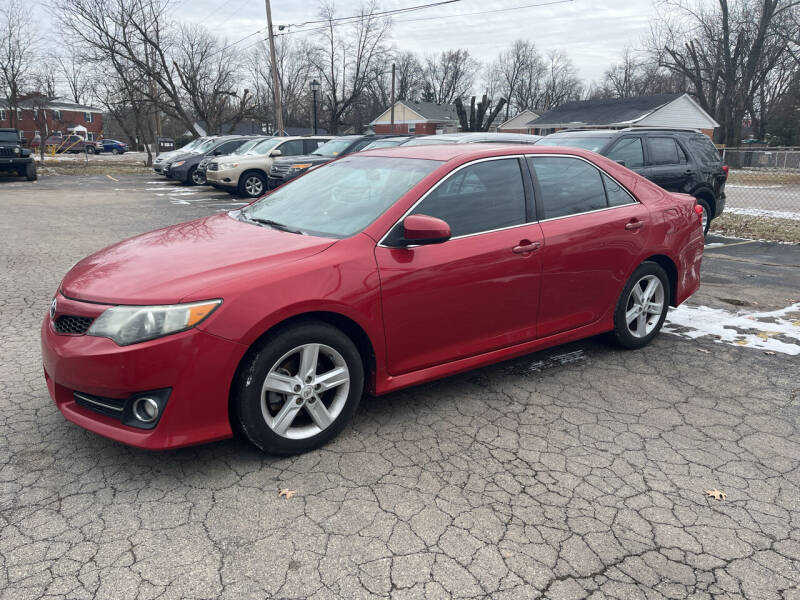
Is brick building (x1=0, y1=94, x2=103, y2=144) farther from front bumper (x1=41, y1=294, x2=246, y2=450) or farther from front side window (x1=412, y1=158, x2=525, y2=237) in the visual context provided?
front bumper (x1=41, y1=294, x2=246, y2=450)

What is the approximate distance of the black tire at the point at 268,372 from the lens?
2893 millimetres

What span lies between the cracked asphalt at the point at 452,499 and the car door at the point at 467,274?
1.52 feet

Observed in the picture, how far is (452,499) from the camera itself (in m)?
2.81

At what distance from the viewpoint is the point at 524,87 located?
9575 centimetres

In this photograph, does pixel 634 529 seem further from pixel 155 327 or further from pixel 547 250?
pixel 155 327

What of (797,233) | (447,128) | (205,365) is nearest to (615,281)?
(205,365)

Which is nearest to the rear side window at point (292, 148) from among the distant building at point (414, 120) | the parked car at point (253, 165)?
the parked car at point (253, 165)

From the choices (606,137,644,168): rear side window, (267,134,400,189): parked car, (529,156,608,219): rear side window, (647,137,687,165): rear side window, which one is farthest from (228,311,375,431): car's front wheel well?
(267,134,400,189): parked car

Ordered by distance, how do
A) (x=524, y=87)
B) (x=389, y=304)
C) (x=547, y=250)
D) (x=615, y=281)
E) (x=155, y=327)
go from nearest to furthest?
(x=155, y=327) < (x=389, y=304) < (x=547, y=250) < (x=615, y=281) < (x=524, y=87)

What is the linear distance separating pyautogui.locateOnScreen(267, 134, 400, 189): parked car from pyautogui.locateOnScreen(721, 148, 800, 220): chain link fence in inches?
364

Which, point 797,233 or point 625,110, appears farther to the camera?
point 625,110

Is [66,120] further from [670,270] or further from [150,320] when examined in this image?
[150,320]

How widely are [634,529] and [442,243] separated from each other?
1.77 meters

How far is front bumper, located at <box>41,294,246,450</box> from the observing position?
2.69 m
